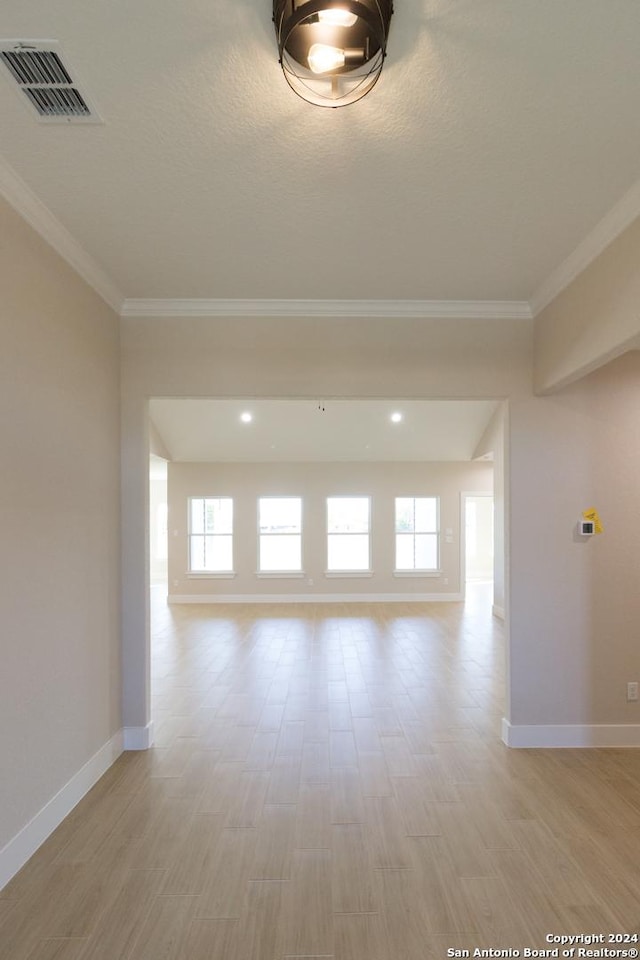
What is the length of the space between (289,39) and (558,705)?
12.6 ft

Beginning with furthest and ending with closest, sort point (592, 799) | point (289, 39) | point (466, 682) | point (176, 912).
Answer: point (466, 682), point (592, 799), point (176, 912), point (289, 39)

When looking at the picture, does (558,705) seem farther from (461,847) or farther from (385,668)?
(385,668)

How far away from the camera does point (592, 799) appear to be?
284cm

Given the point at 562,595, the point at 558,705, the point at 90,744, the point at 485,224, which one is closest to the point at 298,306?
the point at 485,224

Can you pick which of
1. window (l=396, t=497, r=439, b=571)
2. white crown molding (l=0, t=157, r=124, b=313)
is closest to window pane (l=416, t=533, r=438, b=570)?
window (l=396, t=497, r=439, b=571)

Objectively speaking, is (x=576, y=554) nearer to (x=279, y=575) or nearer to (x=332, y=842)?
(x=332, y=842)

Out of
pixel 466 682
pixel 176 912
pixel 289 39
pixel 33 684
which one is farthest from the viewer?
pixel 466 682

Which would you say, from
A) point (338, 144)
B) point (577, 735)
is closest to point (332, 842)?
point (577, 735)

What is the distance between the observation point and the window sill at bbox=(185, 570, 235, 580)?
938 cm

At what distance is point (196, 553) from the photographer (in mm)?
9523

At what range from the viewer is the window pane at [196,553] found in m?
9.48

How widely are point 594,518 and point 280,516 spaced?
654cm

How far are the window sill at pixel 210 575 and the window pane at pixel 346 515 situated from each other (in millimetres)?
2023

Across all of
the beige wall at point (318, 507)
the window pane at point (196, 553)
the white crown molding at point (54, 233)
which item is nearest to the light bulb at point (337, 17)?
the white crown molding at point (54, 233)
